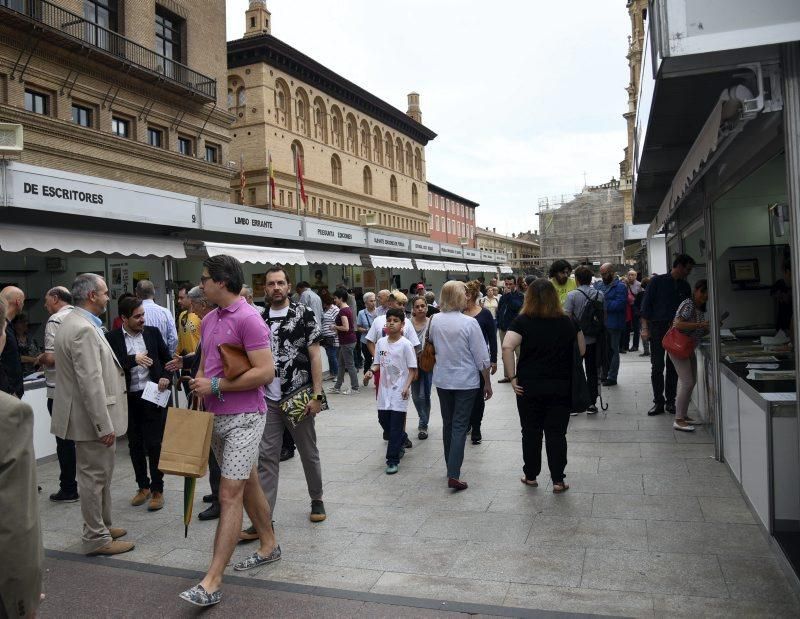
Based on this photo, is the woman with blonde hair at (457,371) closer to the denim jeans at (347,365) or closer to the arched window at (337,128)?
the denim jeans at (347,365)

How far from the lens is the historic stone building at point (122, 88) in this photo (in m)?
22.8

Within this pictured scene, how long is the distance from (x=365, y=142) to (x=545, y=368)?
61.0 m

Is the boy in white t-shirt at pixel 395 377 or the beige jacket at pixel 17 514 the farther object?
the boy in white t-shirt at pixel 395 377

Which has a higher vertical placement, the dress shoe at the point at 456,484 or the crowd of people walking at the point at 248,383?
the crowd of people walking at the point at 248,383

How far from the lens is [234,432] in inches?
154

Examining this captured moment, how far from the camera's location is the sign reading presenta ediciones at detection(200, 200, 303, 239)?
1237cm

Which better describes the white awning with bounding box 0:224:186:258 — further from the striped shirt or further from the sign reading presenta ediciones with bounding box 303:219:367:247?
the sign reading presenta ediciones with bounding box 303:219:367:247

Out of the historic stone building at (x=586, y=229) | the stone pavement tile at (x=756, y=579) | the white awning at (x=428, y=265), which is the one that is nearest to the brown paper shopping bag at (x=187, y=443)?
the stone pavement tile at (x=756, y=579)

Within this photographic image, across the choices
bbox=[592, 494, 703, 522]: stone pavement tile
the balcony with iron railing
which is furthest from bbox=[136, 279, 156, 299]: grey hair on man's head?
the balcony with iron railing

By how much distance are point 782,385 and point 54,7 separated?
87.8 feet

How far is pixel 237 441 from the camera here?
3900mm

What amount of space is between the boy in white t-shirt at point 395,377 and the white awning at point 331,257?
32.8 feet

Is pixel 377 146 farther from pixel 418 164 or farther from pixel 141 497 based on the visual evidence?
pixel 141 497

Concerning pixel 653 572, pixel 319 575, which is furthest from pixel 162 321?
pixel 653 572
